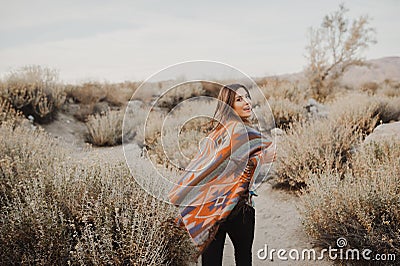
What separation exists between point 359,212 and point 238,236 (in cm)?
112

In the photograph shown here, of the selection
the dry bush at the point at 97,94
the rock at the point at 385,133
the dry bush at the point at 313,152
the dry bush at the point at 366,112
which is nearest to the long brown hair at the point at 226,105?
the dry bush at the point at 313,152

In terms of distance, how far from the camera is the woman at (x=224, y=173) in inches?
68.2

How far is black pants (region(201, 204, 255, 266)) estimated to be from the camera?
189cm

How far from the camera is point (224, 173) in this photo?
5.74 ft

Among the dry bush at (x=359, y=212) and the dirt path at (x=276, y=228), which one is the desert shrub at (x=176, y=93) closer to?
the dirt path at (x=276, y=228)

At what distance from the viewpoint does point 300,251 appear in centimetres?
300

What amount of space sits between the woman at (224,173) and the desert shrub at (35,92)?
571 centimetres

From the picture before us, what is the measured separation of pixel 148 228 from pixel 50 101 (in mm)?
5794

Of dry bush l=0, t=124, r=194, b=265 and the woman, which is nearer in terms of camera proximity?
the woman

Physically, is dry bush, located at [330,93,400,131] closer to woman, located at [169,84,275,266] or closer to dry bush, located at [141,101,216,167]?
dry bush, located at [141,101,216,167]

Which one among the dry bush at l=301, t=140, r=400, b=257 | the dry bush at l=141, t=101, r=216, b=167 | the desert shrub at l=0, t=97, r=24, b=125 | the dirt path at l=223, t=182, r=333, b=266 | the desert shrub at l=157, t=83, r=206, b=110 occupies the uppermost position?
the desert shrub at l=157, t=83, r=206, b=110

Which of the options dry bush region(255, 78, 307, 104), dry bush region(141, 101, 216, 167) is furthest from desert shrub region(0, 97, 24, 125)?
dry bush region(255, 78, 307, 104)

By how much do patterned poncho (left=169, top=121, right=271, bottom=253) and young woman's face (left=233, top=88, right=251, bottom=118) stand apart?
0.06 metres

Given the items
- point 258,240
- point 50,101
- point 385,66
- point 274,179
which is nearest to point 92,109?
point 50,101
